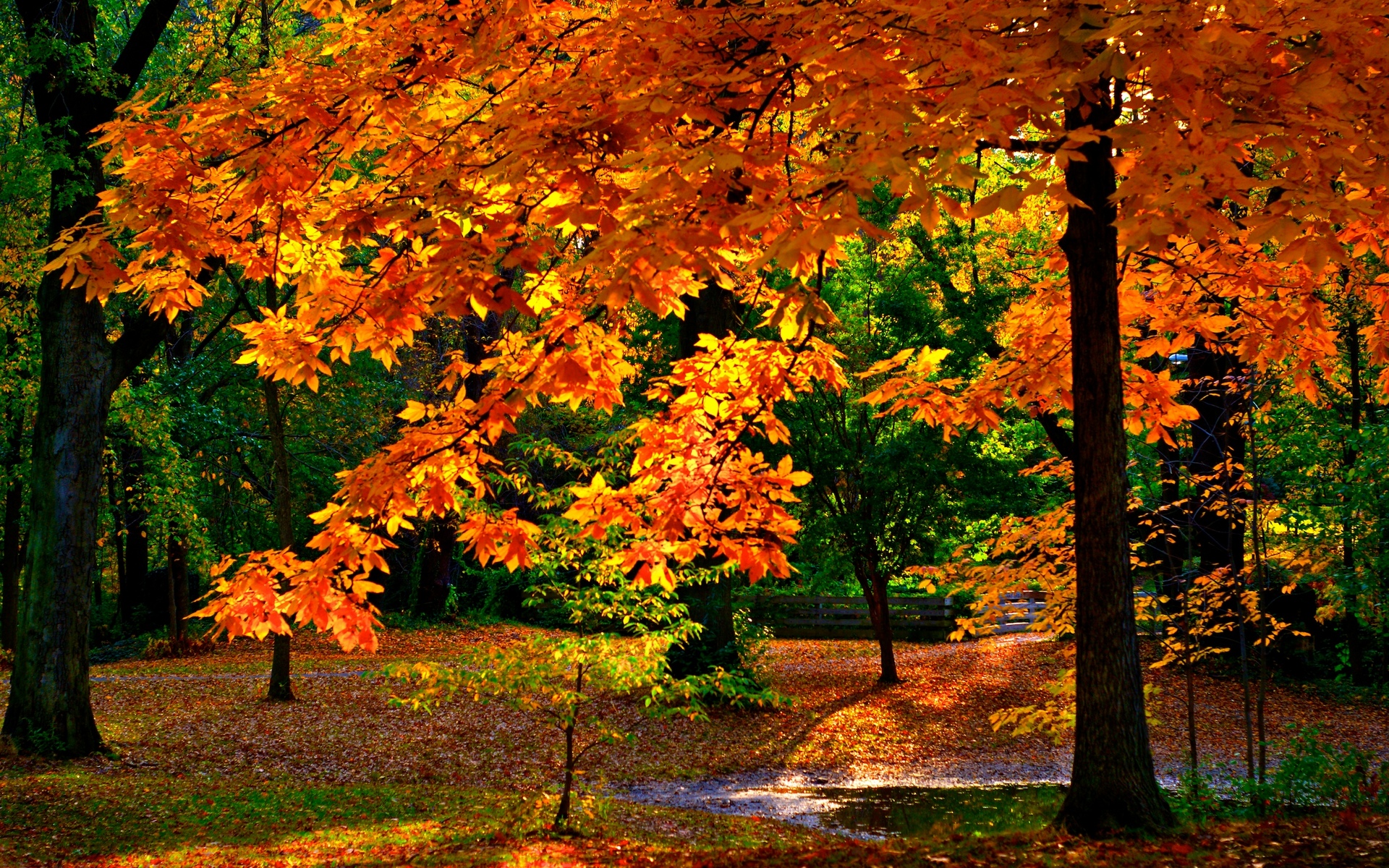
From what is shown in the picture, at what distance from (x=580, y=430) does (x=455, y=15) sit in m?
17.8

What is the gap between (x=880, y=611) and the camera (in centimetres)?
1538

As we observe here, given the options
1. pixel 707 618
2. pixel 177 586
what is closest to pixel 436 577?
pixel 177 586

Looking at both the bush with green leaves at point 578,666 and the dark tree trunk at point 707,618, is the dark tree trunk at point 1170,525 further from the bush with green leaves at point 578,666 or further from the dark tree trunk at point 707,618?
the dark tree trunk at point 707,618

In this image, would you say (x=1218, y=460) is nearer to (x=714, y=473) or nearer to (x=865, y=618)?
(x=865, y=618)

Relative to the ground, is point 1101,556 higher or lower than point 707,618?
higher

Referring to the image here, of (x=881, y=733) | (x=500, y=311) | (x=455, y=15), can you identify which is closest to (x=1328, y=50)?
(x=500, y=311)

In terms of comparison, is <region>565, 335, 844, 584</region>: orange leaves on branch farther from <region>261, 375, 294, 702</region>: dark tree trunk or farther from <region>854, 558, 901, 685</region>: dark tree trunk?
<region>854, 558, 901, 685</region>: dark tree trunk

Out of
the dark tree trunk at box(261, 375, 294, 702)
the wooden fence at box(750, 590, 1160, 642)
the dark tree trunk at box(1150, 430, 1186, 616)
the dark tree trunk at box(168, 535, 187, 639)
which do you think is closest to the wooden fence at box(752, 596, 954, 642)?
the wooden fence at box(750, 590, 1160, 642)

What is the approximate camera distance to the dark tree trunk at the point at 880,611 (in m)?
15.2

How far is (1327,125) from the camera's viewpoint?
2.89 meters

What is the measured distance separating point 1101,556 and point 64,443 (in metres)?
9.02

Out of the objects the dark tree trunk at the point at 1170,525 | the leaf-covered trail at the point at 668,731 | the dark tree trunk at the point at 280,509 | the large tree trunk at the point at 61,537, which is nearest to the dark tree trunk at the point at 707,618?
the leaf-covered trail at the point at 668,731

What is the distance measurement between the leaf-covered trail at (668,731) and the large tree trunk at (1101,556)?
6.38m

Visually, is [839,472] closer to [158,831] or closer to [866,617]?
[866,617]
